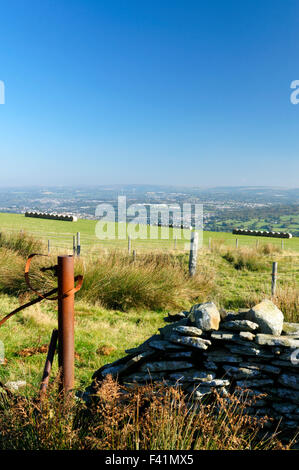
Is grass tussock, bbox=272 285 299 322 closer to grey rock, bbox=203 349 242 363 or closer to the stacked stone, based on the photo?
the stacked stone

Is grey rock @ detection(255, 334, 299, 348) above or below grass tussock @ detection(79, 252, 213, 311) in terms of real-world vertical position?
above

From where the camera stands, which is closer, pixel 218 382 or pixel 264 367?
pixel 218 382

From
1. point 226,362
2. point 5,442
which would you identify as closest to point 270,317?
point 226,362

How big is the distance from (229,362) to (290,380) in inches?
23.5

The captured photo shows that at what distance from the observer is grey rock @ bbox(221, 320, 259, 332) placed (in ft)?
12.0

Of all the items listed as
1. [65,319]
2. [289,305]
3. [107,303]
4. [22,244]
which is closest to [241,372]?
[65,319]

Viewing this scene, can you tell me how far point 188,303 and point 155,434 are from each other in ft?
23.7

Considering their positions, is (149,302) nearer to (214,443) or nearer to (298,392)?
(298,392)

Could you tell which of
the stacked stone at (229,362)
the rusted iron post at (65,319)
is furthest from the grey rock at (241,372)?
the rusted iron post at (65,319)

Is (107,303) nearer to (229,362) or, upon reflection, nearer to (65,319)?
(229,362)

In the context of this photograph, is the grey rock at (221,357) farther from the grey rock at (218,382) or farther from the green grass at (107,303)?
the green grass at (107,303)

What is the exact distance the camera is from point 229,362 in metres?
3.59

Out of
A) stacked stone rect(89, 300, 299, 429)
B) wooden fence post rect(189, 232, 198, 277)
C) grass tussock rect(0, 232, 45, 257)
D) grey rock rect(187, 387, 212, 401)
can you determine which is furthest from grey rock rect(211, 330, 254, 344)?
grass tussock rect(0, 232, 45, 257)
